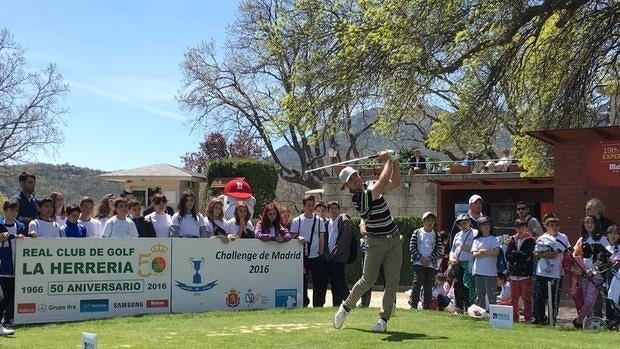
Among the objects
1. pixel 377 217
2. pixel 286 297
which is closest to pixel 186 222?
pixel 286 297

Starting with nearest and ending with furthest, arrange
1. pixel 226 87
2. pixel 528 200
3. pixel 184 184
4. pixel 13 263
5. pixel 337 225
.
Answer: pixel 13 263
pixel 337 225
pixel 528 200
pixel 184 184
pixel 226 87

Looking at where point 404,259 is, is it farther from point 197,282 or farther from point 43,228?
point 43,228

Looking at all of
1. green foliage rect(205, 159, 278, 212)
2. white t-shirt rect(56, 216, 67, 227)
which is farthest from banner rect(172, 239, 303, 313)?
green foliage rect(205, 159, 278, 212)

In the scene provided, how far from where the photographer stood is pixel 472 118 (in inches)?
653

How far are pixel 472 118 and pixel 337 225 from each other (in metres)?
4.39

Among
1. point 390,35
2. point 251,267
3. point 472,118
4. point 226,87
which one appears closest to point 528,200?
point 472,118

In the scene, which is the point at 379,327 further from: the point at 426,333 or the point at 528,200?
the point at 528,200

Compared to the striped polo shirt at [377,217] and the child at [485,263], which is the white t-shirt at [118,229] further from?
the child at [485,263]

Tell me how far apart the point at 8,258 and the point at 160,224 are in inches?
96.8

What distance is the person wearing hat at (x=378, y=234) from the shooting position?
30.2 feet

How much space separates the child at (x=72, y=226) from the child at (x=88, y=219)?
0.96ft

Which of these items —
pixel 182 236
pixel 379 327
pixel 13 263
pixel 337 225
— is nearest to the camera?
pixel 379 327

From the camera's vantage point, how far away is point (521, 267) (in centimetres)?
1233

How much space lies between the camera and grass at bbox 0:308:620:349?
27.8 feet
